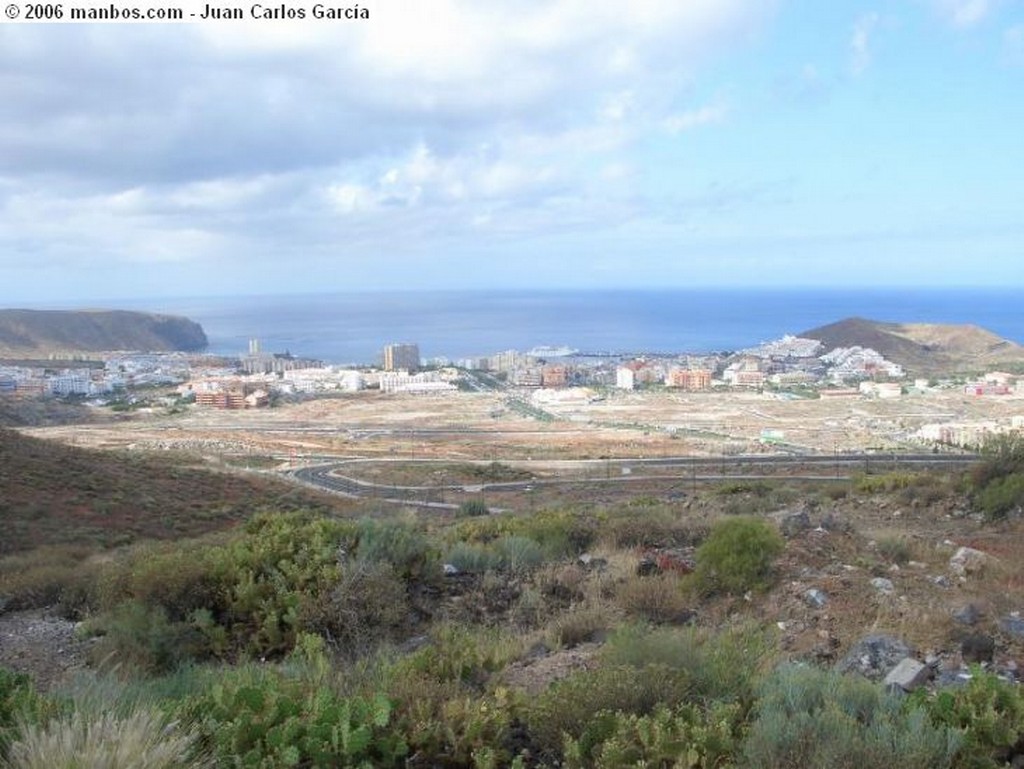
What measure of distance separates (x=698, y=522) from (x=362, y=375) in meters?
97.7

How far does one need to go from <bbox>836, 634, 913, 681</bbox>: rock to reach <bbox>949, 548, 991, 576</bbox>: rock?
3069mm

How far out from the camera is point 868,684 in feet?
13.1

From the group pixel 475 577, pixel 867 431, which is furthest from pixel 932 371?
pixel 475 577

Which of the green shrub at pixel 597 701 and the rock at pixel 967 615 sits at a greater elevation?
the green shrub at pixel 597 701

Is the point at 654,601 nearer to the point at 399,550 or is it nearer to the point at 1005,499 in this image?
the point at 399,550

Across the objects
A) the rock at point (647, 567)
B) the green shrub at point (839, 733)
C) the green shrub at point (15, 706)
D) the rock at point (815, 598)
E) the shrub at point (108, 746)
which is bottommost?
the rock at point (647, 567)

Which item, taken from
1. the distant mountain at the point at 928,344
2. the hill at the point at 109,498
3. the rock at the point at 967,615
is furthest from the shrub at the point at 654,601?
the distant mountain at the point at 928,344

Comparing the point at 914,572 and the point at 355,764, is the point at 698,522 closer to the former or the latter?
the point at 914,572

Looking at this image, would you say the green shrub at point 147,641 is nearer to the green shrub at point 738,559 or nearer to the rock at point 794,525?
the green shrub at point 738,559

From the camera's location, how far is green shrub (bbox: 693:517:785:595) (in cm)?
744

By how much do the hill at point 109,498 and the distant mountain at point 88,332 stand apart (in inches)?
4455

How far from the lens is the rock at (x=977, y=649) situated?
544cm

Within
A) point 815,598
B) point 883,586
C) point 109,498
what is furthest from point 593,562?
point 109,498

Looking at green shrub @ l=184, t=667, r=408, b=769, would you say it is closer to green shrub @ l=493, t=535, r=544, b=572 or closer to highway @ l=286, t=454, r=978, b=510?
green shrub @ l=493, t=535, r=544, b=572
